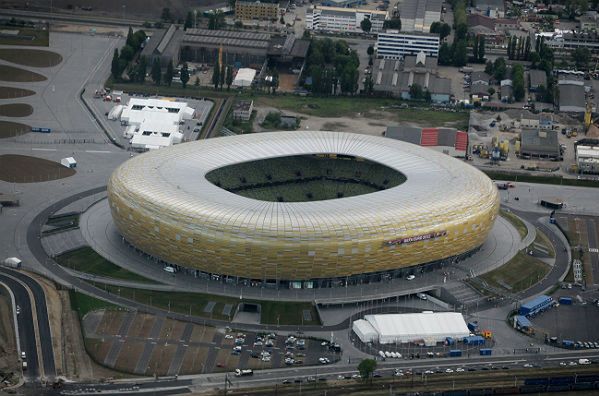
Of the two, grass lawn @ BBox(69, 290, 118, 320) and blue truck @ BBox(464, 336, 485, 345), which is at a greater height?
blue truck @ BBox(464, 336, 485, 345)

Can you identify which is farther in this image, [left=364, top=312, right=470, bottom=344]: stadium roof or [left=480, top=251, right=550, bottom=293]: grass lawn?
[left=480, top=251, right=550, bottom=293]: grass lawn

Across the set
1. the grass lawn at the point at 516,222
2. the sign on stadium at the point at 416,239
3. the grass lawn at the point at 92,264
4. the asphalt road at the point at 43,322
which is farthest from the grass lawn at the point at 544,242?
the asphalt road at the point at 43,322

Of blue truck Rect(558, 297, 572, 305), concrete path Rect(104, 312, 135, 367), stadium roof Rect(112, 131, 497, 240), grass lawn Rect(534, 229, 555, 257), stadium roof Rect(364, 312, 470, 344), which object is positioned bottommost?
concrete path Rect(104, 312, 135, 367)

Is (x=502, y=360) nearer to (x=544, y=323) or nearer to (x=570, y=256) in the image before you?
(x=544, y=323)

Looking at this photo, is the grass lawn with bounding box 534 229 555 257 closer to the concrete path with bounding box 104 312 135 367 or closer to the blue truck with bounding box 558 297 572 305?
the blue truck with bounding box 558 297 572 305

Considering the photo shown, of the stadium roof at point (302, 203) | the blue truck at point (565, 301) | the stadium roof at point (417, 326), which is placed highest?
the stadium roof at point (302, 203)

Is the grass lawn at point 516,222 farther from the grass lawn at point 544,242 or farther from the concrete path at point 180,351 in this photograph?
the concrete path at point 180,351

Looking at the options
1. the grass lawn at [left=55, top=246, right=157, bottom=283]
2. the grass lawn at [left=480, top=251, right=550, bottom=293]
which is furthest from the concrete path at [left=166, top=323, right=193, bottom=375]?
the grass lawn at [left=480, top=251, right=550, bottom=293]
